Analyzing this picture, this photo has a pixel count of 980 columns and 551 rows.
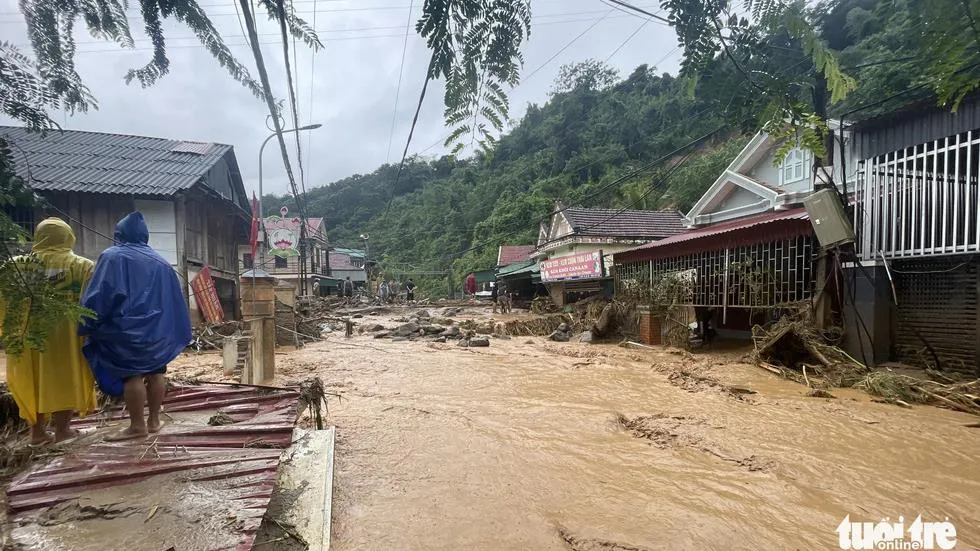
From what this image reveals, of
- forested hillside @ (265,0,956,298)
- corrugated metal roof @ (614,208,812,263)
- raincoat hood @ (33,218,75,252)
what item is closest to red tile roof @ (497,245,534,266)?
forested hillside @ (265,0,956,298)

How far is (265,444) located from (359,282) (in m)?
41.6

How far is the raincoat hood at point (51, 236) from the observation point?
2.83m

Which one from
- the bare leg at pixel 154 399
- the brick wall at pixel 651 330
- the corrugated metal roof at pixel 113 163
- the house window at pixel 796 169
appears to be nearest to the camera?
the bare leg at pixel 154 399

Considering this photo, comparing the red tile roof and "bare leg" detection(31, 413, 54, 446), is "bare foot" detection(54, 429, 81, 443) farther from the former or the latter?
the red tile roof

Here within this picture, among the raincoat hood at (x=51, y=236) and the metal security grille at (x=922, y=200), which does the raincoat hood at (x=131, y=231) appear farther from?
the metal security grille at (x=922, y=200)

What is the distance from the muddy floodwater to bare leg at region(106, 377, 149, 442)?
1.27m

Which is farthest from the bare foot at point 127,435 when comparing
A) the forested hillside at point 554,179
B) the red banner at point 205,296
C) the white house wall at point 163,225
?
the forested hillside at point 554,179

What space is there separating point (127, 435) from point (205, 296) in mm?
10957

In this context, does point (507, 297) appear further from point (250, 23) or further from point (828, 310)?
point (250, 23)

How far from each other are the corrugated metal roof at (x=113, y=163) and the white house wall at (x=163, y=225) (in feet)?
1.93

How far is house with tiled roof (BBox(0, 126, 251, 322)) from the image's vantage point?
11.0 meters

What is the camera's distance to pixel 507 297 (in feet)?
72.1

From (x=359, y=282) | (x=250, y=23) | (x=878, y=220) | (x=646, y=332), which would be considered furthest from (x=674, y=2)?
(x=359, y=282)

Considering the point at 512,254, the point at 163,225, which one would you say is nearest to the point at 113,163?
the point at 163,225
